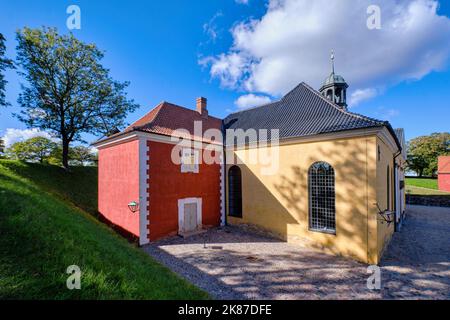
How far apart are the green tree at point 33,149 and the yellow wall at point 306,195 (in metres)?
26.6

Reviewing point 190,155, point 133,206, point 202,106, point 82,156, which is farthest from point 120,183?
point 82,156

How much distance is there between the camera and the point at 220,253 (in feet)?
28.9

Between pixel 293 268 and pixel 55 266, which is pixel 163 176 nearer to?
pixel 55 266

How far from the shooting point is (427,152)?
45188 mm

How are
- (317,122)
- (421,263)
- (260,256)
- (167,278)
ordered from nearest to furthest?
(167,278) → (421,263) → (260,256) → (317,122)

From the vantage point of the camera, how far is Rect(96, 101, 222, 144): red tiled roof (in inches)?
434

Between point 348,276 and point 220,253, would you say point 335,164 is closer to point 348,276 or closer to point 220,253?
point 348,276

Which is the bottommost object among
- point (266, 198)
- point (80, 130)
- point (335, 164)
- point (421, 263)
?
point (421, 263)

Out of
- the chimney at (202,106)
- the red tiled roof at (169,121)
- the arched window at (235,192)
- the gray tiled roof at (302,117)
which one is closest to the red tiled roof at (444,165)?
the gray tiled roof at (302,117)

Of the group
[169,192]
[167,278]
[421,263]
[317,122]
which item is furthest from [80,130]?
[421,263]

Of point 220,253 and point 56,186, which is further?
point 56,186

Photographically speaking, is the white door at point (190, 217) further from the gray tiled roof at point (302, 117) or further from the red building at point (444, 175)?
the red building at point (444, 175)

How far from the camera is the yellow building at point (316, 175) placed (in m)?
8.27
